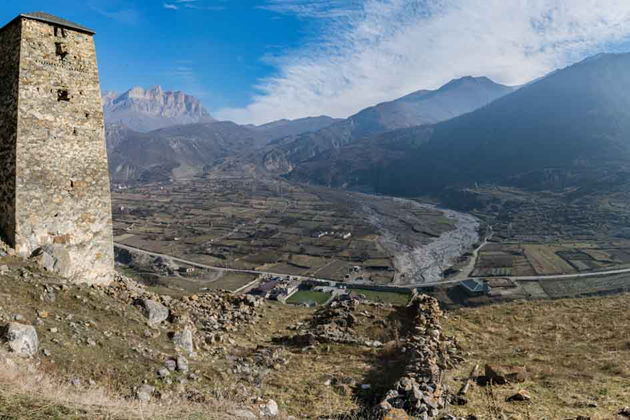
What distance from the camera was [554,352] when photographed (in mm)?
14758

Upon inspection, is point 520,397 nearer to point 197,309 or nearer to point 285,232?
point 197,309

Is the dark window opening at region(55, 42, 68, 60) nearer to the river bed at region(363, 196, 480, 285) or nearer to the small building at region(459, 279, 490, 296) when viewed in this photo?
the small building at region(459, 279, 490, 296)

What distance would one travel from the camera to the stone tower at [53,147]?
12398 mm

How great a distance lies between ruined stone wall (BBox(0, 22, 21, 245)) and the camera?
1238cm

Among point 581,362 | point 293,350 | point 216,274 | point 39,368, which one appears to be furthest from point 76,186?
point 216,274

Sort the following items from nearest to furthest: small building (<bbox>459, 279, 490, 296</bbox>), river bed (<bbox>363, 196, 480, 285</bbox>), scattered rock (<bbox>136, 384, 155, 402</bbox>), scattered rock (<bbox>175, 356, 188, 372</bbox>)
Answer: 1. scattered rock (<bbox>136, 384, 155, 402</bbox>)
2. scattered rock (<bbox>175, 356, 188, 372</bbox>)
3. small building (<bbox>459, 279, 490, 296</bbox>)
4. river bed (<bbox>363, 196, 480, 285</bbox>)

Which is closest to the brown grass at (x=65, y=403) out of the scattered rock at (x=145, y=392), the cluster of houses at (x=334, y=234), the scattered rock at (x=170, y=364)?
the scattered rock at (x=145, y=392)

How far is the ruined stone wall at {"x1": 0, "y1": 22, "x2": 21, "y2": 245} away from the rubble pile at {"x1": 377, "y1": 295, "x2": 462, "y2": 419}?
12423 mm

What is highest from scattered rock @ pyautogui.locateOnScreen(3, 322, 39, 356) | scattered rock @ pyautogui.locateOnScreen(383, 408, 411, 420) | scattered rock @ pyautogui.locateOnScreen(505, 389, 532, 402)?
scattered rock @ pyautogui.locateOnScreen(3, 322, 39, 356)

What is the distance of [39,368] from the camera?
8.66 metres

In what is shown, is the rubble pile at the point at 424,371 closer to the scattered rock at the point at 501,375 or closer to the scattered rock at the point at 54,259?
the scattered rock at the point at 501,375

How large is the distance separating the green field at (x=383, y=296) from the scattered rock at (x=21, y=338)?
189 feet

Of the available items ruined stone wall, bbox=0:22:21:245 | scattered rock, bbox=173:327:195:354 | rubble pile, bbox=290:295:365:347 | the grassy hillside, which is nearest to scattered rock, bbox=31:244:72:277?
the grassy hillside

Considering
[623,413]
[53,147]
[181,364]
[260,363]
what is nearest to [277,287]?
[260,363]
